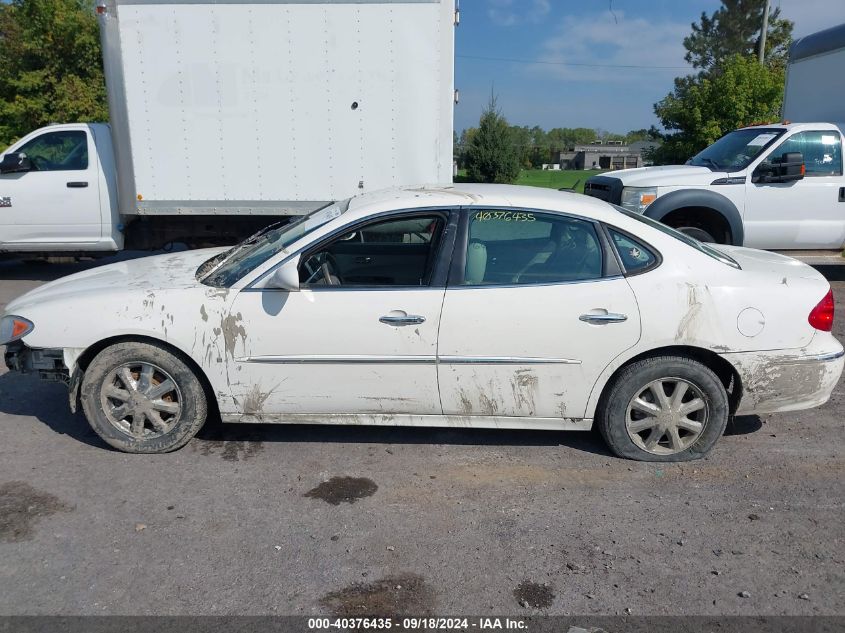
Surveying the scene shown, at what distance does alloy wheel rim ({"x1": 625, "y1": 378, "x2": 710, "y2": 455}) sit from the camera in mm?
4066

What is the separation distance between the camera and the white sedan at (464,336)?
396cm

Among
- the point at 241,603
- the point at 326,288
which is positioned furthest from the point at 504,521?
the point at 326,288

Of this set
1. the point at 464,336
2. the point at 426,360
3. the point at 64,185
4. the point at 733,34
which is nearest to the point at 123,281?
the point at 426,360

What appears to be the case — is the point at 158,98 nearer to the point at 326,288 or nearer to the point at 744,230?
the point at 326,288

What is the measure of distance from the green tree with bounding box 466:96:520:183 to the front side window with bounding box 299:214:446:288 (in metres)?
24.8

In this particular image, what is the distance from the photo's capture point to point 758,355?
4.02 metres

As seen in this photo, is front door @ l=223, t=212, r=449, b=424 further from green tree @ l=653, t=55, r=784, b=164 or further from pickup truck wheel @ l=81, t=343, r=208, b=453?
green tree @ l=653, t=55, r=784, b=164

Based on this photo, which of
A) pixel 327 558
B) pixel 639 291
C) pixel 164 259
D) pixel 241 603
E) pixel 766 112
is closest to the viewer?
pixel 241 603

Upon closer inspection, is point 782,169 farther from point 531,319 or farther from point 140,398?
point 140,398

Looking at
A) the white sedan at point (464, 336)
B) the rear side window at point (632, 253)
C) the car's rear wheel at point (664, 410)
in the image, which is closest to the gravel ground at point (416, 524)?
the car's rear wheel at point (664, 410)

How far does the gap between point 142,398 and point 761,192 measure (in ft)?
24.6

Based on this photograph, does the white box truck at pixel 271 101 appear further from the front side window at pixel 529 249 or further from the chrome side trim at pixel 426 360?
the chrome side trim at pixel 426 360

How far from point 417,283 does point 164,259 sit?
81.1 inches

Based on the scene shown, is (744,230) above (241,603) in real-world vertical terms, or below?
above
